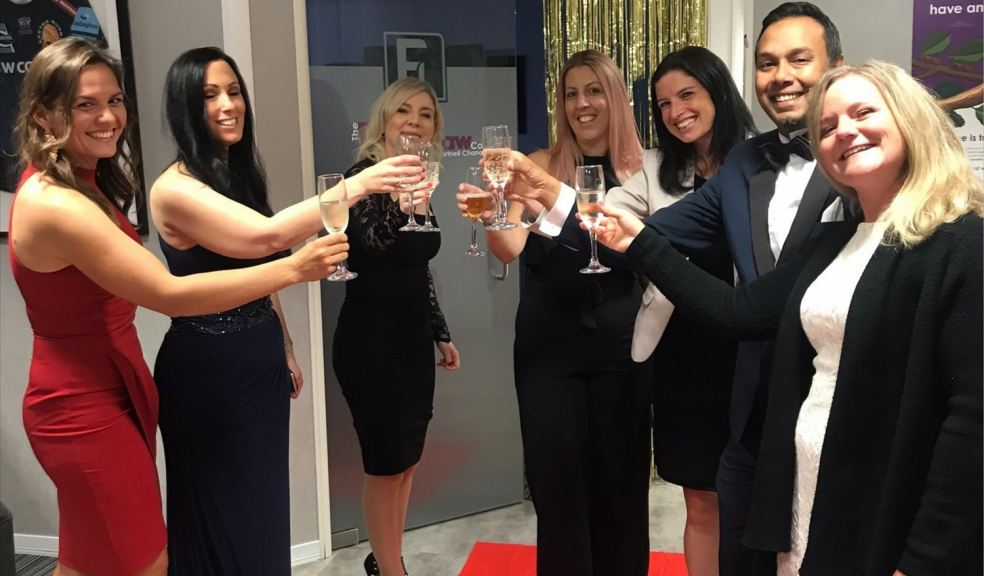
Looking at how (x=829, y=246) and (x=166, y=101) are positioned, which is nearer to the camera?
(x=829, y=246)

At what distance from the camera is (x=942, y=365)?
160 centimetres

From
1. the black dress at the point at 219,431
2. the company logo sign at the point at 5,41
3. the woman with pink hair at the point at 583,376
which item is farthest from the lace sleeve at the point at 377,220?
the company logo sign at the point at 5,41

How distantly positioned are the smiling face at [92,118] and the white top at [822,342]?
1762mm

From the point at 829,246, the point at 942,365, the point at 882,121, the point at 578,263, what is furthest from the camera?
the point at 578,263

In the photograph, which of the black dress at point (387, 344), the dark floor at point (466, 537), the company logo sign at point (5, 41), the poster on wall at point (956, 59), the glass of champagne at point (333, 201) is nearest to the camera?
the glass of champagne at point (333, 201)

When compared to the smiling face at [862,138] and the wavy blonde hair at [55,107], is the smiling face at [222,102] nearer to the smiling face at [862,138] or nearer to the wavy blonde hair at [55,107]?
the wavy blonde hair at [55,107]

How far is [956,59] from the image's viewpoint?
13.6 feet

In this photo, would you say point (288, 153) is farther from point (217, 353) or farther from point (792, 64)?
point (792, 64)

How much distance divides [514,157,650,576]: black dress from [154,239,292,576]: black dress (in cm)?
80

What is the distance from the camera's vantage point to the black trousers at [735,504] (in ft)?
7.45

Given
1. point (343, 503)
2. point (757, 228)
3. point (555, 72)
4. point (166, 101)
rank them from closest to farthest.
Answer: point (757, 228) < point (166, 101) < point (343, 503) < point (555, 72)

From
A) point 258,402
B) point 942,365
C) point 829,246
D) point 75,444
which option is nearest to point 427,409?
point 258,402

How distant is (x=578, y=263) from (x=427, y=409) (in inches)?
36.3

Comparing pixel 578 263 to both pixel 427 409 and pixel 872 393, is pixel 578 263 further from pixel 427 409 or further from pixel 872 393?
pixel 872 393
